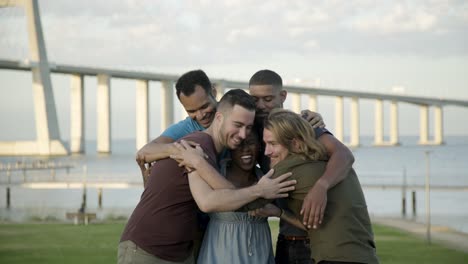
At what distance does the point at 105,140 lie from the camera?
64.0m

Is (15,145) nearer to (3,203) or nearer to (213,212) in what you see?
(3,203)

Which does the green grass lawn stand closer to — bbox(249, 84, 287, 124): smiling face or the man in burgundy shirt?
bbox(249, 84, 287, 124): smiling face

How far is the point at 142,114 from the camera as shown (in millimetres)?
57969

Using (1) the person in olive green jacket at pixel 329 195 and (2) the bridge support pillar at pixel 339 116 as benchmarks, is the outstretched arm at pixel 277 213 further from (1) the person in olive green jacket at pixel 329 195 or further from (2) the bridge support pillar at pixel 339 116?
(2) the bridge support pillar at pixel 339 116

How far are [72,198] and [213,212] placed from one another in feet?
128

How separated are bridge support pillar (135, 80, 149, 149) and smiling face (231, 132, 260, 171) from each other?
2133 inches

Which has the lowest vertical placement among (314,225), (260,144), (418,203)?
(418,203)

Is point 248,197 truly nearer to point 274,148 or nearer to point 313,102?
point 274,148

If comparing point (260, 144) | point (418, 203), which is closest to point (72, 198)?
point (418, 203)

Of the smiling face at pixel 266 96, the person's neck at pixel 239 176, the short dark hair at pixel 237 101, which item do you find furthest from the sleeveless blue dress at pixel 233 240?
the smiling face at pixel 266 96

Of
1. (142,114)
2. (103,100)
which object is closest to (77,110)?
(103,100)

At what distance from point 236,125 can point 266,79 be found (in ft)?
2.93

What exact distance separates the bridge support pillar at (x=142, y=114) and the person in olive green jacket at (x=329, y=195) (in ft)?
179

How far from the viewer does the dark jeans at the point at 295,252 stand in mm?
3719
